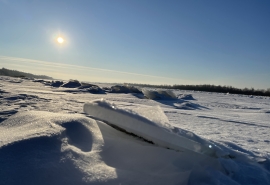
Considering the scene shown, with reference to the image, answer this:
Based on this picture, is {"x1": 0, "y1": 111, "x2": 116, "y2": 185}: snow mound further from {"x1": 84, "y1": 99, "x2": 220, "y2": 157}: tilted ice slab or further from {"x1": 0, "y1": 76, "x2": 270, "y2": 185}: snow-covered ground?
{"x1": 84, "y1": 99, "x2": 220, "y2": 157}: tilted ice slab

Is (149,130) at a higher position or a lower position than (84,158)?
higher

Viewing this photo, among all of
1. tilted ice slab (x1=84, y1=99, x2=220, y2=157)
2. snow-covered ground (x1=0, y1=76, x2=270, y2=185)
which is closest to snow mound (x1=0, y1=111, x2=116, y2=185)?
snow-covered ground (x1=0, y1=76, x2=270, y2=185)

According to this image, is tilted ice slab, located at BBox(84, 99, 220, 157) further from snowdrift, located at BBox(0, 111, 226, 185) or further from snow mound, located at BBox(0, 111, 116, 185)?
snow mound, located at BBox(0, 111, 116, 185)

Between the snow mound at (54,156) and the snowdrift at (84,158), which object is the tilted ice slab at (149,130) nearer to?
the snowdrift at (84,158)

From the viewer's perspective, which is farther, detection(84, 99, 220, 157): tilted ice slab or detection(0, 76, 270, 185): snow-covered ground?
detection(84, 99, 220, 157): tilted ice slab

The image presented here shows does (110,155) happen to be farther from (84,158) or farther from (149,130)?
(149,130)

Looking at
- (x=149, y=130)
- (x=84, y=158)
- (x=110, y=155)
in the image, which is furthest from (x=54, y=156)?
(x=149, y=130)

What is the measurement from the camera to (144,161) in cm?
139

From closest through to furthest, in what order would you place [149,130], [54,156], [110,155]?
[54,156], [110,155], [149,130]

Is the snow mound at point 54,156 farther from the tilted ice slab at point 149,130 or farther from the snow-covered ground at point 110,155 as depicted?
the tilted ice slab at point 149,130

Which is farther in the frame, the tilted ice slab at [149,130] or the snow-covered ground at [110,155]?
the tilted ice slab at [149,130]

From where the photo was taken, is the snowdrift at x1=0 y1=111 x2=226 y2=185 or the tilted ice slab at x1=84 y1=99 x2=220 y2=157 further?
the tilted ice slab at x1=84 y1=99 x2=220 y2=157

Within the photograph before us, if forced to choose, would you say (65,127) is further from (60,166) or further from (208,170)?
(208,170)

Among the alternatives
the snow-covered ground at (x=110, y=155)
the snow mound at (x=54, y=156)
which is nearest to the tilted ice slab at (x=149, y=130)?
the snow-covered ground at (x=110, y=155)
